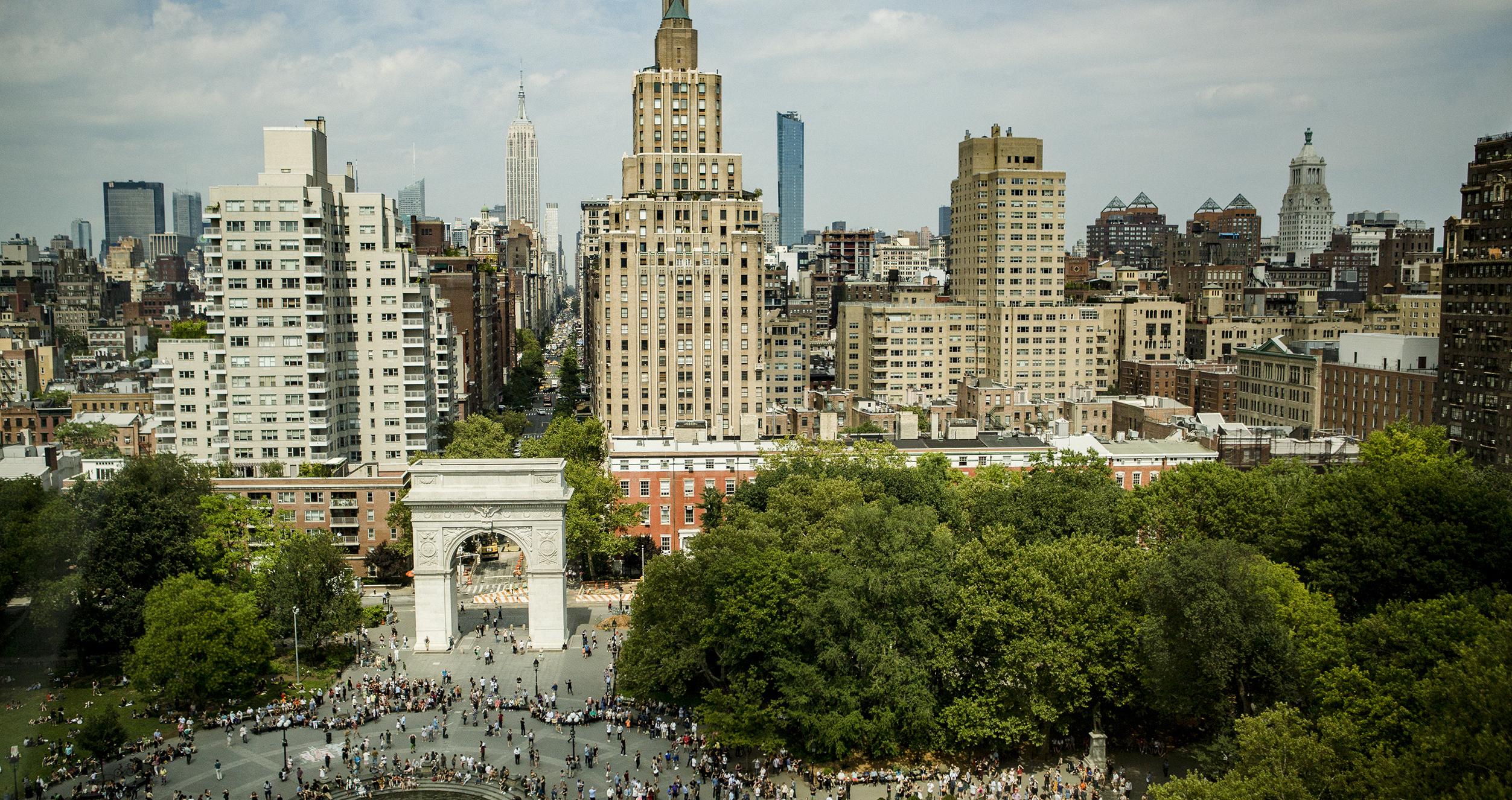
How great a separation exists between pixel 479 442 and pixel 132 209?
53278 mm

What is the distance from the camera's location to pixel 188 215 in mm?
89188

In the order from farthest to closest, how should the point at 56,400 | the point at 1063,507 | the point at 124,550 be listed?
the point at 56,400
the point at 1063,507
the point at 124,550

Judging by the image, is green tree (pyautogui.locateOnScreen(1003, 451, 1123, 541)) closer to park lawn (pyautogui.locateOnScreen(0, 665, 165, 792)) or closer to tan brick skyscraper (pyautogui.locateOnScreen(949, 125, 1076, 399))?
park lawn (pyautogui.locateOnScreen(0, 665, 165, 792))

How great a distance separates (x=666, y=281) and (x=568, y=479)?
112ft

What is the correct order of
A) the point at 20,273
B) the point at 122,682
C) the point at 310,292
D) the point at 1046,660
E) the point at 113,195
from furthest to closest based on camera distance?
the point at 20,273 < the point at 310,292 < the point at 122,682 < the point at 1046,660 < the point at 113,195

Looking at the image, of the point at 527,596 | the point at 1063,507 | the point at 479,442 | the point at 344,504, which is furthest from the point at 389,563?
the point at 1063,507

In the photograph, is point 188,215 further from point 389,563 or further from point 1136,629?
point 1136,629

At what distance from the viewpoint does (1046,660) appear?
5650cm

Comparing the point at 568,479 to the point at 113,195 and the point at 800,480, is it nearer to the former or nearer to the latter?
the point at 800,480

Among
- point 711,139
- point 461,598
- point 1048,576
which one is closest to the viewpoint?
point 1048,576

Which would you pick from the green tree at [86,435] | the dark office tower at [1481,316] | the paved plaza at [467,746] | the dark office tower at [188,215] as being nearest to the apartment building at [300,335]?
the dark office tower at [188,215]

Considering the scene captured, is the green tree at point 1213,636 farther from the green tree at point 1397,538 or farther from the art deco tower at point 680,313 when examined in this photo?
the art deco tower at point 680,313

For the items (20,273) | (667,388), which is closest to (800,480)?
(667,388)

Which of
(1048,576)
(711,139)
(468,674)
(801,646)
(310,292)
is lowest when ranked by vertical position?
(468,674)
